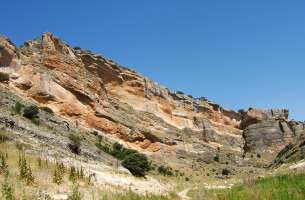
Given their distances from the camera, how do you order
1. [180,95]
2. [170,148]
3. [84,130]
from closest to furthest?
[84,130] → [170,148] → [180,95]

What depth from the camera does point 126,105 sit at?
9500cm

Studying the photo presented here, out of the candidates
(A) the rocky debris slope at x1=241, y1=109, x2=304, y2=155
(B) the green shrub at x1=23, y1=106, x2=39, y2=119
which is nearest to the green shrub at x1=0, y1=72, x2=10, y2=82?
(B) the green shrub at x1=23, y1=106, x2=39, y2=119

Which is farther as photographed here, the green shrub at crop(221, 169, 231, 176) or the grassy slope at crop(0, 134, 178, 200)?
the green shrub at crop(221, 169, 231, 176)

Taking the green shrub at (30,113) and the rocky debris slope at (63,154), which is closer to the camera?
the rocky debris slope at (63,154)

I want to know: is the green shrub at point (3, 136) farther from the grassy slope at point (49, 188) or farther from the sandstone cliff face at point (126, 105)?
the sandstone cliff face at point (126, 105)

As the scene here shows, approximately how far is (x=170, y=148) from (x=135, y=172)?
147 ft

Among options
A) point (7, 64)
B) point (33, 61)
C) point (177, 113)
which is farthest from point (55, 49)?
point (177, 113)

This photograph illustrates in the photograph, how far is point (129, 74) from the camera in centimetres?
10444

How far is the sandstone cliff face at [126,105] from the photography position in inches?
2840

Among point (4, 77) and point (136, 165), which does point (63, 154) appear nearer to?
point (136, 165)

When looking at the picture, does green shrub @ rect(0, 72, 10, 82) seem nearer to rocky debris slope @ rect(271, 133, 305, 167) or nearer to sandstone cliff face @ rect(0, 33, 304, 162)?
sandstone cliff face @ rect(0, 33, 304, 162)

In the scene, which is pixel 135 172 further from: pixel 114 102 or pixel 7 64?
pixel 114 102

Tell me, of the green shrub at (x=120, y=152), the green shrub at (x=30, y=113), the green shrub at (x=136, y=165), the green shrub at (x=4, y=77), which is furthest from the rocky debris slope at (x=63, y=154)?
the green shrub at (x=4, y=77)

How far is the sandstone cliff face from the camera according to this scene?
7212 centimetres
